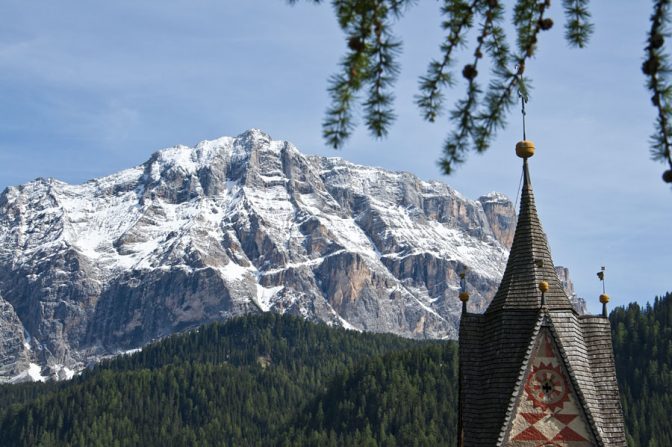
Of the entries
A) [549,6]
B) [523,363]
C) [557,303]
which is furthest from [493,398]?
[549,6]

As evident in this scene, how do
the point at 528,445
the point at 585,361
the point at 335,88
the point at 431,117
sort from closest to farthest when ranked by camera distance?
the point at 335,88 → the point at 431,117 → the point at 528,445 → the point at 585,361

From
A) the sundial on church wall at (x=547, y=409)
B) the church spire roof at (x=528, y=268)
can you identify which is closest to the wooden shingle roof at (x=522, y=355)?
the church spire roof at (x=528, y=268)

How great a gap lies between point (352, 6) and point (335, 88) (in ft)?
3.14

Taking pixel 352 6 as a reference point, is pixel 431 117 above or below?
below

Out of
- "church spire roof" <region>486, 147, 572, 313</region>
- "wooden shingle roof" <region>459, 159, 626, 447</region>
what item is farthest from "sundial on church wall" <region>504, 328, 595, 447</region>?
"church spire roof" <region>486, 147, 572, 313</region>

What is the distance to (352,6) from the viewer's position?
456 inches

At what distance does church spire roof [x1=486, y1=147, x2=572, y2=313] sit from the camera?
131ft

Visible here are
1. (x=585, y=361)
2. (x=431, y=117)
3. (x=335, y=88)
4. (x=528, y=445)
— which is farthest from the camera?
(x=585, y=361)

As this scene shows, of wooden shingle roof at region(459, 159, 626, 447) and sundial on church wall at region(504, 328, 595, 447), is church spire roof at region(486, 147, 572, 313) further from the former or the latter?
sundial on church wall at region(504, 328, 595, 447)

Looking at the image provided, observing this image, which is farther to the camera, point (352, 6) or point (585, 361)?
point (585, 361)

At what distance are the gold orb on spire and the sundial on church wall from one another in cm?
733

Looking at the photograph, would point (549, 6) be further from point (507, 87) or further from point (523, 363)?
point (523, 363)

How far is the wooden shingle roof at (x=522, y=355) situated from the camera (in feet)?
123

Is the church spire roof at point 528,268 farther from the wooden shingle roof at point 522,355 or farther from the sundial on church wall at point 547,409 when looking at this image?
the sundial on church wall at point 547,409
